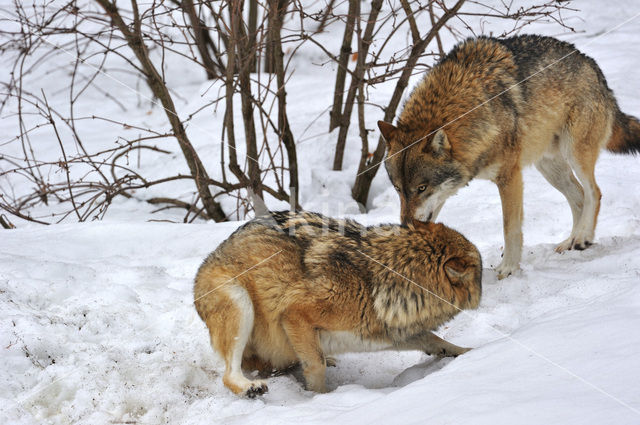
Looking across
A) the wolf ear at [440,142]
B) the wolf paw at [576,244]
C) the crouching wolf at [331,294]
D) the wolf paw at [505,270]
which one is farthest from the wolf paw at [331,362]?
the wolf paw at [576,244]

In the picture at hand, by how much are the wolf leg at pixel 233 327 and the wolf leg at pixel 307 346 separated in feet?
0.81

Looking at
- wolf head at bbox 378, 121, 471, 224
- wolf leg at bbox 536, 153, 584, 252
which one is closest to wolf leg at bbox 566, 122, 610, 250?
wolf leg at bbox 536, 153, 584, 252

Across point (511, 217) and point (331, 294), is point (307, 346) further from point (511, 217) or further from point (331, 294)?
point (511, 217)

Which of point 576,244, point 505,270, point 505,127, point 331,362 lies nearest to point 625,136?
point 576,244

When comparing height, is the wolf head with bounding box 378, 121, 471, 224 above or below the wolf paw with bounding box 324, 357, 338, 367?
above

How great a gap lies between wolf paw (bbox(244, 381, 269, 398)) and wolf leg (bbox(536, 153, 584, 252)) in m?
3.63

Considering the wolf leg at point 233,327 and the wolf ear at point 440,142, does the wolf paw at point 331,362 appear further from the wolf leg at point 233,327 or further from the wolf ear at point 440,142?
the wolf ear at point 440,142

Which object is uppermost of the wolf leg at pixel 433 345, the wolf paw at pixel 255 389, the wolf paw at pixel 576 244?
the wolf paw at pixel 576 244

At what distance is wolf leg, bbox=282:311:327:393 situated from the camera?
11.7 feet

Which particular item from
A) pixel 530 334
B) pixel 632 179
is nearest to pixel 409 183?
pixel 530 334

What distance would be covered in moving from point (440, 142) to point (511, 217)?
97 cm

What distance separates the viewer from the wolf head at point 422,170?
4984 mm

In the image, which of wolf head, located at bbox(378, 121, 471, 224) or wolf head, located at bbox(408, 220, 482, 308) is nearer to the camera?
wolf head, located at bbox(408, 220, 482, 308)

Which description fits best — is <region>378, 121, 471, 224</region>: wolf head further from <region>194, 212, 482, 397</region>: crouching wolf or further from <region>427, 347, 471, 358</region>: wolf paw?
<region>427, 347, 471, 358</region>: wolf paw
